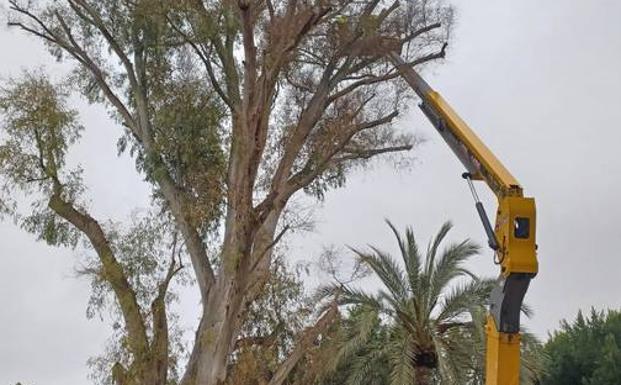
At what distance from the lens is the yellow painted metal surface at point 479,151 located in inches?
495

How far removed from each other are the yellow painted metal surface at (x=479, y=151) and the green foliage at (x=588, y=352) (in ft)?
44.7

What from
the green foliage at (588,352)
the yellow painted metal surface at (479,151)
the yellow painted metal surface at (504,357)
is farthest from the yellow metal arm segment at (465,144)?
the green foliage at (588,352)

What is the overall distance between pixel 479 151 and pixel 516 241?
2487 millimetres

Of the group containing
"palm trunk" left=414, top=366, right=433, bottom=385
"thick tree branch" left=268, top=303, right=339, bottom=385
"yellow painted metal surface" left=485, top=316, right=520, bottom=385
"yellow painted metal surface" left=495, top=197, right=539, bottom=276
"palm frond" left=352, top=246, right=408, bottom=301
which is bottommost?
"yellow painted metal surface" left=485, top=316, right=520, bottom=385

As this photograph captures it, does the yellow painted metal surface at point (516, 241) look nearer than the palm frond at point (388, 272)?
Yes

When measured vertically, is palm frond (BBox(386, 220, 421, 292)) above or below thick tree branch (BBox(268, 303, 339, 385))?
above

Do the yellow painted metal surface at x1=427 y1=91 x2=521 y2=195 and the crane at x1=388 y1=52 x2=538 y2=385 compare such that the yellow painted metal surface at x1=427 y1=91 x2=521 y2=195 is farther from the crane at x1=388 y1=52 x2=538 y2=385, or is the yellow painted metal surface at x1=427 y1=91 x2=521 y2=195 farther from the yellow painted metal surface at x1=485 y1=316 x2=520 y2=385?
the yellow painted metal surface at x1=485 y1=316 x2=520 y2=385

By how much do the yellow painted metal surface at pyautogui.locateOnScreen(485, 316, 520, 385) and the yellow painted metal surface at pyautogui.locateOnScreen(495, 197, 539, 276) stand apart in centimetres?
83

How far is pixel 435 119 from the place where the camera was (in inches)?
615

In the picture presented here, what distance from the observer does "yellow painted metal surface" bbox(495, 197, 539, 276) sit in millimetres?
11492

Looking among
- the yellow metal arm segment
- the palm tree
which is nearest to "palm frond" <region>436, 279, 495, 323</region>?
the palm tree

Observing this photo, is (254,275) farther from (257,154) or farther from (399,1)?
(399,1)

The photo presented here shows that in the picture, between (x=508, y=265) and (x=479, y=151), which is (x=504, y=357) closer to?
(x=508, y=265)

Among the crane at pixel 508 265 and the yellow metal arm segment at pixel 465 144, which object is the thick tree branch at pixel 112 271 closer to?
the yellow metal arm segment at pixel 465 144
